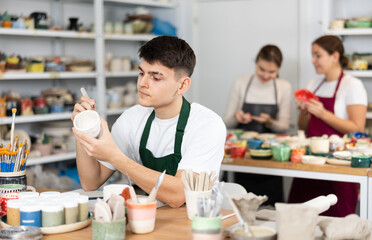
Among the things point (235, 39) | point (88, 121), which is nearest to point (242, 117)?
point (235, 39)

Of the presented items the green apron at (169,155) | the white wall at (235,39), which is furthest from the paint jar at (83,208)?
the white wall at (235,39)

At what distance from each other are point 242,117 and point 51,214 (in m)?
2.98

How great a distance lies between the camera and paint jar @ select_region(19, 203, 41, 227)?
1.75 metres

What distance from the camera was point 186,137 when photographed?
2.44 m

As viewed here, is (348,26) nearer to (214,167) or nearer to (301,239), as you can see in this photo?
(214,167)

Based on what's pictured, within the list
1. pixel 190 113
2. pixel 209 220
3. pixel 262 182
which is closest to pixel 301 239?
pixel 209 220

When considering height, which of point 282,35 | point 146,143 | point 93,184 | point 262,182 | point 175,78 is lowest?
point 262,182

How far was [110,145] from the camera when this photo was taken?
203 centimetres

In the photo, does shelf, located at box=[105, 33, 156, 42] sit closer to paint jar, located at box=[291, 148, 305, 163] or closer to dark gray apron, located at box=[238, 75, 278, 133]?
dark gray apron, located at box=[238, 75, 278, 133]

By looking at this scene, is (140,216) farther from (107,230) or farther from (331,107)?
(331,107)

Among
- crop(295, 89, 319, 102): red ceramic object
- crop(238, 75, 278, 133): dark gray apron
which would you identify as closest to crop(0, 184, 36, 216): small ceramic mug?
crop(295, 89, 319, 102): red ceramic object

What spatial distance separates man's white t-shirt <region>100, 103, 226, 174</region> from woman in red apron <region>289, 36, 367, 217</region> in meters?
1.73

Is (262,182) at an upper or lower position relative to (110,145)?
lower

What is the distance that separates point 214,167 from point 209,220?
784mm
